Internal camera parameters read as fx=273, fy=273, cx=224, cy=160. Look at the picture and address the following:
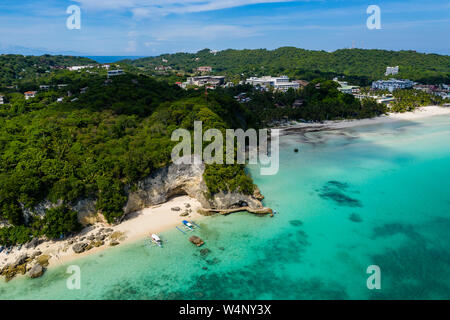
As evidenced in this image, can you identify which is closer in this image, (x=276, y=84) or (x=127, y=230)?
(x=127, y=230)

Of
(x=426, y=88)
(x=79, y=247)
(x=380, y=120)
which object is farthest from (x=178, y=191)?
(x=426, y=88)

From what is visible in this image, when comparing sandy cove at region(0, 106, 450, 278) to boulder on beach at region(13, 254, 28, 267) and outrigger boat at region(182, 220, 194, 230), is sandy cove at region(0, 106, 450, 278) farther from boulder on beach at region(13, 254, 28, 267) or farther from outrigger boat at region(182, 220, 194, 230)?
outrigger boat at region(182, 220, 194, 230)

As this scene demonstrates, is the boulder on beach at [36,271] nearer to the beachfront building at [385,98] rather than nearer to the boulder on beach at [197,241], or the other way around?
the boulder on beach at [197,241]

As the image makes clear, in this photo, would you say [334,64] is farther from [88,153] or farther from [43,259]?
[43,259]

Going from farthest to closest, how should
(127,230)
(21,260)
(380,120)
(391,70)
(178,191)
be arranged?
(391,70) < (380,120) < (178,191) < (127,230) < (21,260)

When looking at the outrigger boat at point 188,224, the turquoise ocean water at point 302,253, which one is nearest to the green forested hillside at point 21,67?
the outrigger boat at point 188,224

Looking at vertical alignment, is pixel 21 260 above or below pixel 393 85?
below
